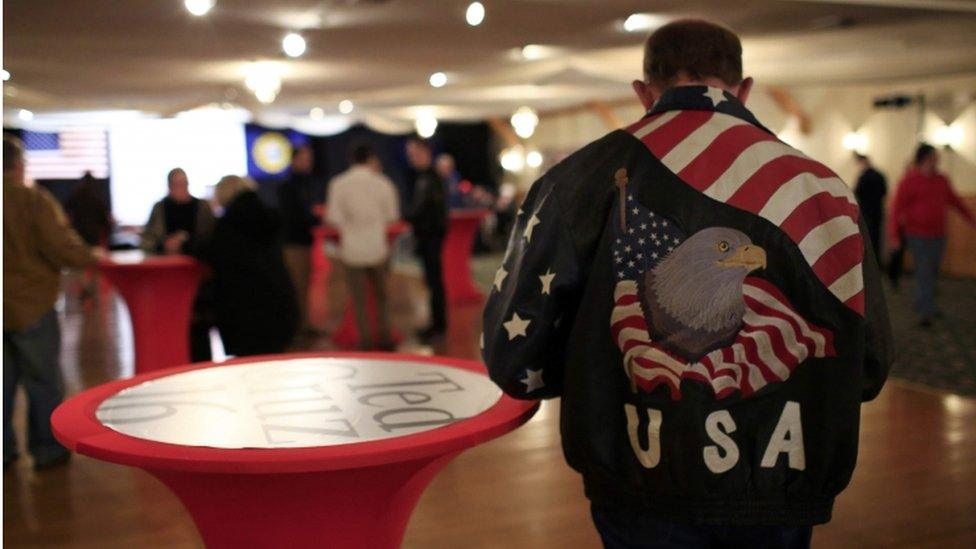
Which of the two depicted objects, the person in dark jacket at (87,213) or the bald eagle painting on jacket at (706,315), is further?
the person in dark jacket at (87,213)

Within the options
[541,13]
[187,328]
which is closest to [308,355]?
[187,328]

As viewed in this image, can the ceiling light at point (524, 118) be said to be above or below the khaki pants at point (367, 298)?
above

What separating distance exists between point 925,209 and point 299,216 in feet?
16.3

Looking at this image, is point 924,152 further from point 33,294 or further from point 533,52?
point 33,294

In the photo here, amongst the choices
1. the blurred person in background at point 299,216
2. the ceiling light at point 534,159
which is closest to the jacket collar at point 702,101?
the blurred person in background at point 299,216

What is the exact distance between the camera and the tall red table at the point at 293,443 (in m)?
1.81

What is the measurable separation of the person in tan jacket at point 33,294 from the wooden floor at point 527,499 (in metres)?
0.22

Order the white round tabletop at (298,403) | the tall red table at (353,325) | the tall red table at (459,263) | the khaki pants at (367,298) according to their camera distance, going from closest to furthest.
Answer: the white round tabletop at (298,403)
the khaki pants at (367,298)
the tall red table at (353,325)
the tall red table at (459,263)

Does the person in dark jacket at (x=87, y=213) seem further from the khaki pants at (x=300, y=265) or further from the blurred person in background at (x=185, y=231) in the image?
the blurred person in background at (x=185, y=231)

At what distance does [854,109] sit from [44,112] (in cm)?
1183

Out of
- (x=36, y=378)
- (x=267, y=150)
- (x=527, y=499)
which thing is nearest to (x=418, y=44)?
(x=36, y=378)

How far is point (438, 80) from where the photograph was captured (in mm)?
11242

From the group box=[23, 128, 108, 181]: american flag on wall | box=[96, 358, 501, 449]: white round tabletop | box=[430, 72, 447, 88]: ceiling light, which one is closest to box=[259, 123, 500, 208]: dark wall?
box=[23, 128, 108, 181]: american flag on wall

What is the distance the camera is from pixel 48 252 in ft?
14.0
